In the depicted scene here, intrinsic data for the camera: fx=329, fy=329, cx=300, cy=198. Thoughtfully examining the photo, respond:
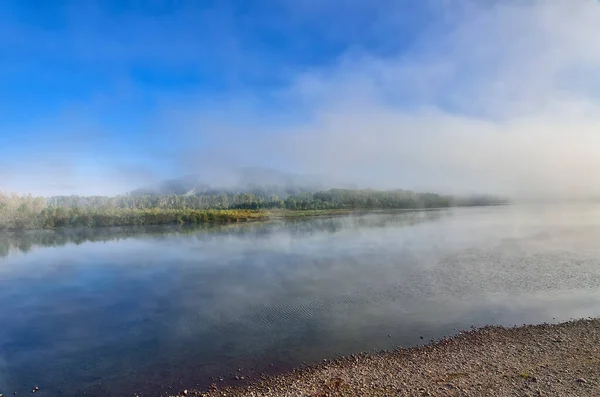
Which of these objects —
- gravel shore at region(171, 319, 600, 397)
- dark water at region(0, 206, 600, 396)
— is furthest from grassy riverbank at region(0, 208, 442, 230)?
gravel shore at region(171, 319, 600, 397)

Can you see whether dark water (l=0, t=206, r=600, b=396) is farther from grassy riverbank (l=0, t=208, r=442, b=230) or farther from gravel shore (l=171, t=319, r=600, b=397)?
grassy riverbank (l=0, t=208, r=442, b=230)

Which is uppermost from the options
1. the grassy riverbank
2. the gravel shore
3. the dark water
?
the grassy riverbank

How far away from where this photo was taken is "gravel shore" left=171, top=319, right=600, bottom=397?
7.54 meters

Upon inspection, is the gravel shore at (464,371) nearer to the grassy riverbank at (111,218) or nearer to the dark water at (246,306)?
the dark water at (246,306)

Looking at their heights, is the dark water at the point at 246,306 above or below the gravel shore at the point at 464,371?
below

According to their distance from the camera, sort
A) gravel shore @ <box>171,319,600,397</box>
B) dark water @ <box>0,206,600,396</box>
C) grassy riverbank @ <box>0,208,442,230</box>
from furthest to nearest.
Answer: grassy riverbank @ <box>0,208,442,230</box> → dark water @ <box>0,206,600,396</box> → gravel shore @ <box>171,319,600,397</box>

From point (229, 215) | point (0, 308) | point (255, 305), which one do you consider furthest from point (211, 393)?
point (229, 215)

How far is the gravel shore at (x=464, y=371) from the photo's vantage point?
754 cm

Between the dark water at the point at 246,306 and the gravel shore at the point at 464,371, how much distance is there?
1.02 meters

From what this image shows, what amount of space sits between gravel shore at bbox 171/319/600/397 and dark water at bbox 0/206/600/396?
102 centimetres

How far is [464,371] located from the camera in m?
8.52

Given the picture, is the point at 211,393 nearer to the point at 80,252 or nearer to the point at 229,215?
the point at 80,252

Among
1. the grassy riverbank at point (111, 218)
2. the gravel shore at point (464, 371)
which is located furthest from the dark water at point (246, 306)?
the grassy riverbank at point (111, 218)

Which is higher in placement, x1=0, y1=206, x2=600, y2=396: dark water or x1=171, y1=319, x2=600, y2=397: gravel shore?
x1=171, y1=319, x2=600, y2=397: gravel shore
